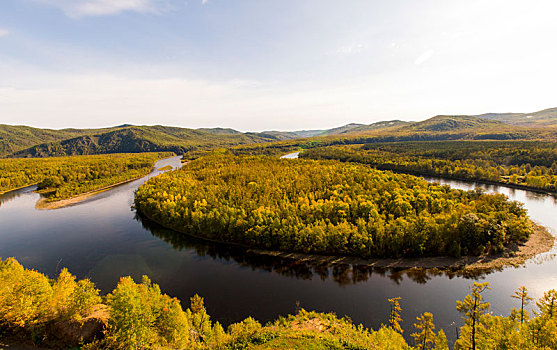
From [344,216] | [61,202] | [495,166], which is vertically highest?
[495,166]

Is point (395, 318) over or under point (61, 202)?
under

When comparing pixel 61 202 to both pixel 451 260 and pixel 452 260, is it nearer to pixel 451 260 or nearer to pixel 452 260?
pixel 451 260

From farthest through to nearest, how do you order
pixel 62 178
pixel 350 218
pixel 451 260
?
pixel 62 178, pixel 350 218, pixel 451 260

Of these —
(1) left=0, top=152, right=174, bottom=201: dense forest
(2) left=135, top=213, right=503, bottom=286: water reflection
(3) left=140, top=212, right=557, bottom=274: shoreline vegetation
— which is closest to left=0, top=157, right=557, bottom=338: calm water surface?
(2) left=135, top=213, right=503, bottom=286: water reflection

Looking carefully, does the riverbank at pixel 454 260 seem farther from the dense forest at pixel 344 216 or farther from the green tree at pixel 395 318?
the green tree at pixel 395 318

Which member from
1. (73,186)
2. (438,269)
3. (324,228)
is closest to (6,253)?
(73,186)

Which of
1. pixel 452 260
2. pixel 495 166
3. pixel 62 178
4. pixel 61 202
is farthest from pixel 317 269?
pixel 62 178

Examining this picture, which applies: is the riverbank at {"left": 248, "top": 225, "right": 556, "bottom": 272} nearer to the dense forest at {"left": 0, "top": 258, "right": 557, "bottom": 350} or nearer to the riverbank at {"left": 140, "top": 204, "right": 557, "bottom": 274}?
the riverbank at {"left": 140, "top": 204, "right": 557, "bottom": 274}
